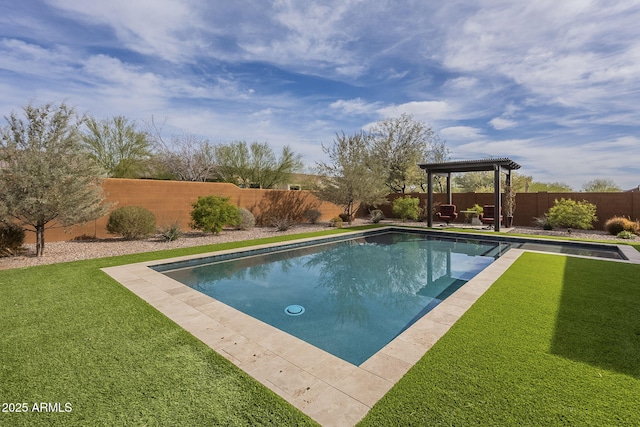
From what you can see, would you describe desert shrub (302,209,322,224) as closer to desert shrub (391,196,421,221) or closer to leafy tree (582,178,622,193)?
desert shrub (391,196,421,221)

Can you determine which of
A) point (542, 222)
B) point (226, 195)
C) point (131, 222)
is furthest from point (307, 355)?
point (542, 222)

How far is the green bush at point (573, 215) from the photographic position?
12234 mm

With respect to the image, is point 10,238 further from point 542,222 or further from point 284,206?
point 542,222

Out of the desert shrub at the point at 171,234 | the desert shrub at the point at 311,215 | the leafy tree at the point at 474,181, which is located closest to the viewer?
the desert shrub at the point at 171,234

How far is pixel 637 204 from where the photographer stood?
482 inches

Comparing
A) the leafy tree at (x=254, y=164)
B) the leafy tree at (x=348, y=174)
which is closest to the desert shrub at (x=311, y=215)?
the leafy tree at (x=348, y=174)

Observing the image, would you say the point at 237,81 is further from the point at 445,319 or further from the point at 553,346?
the point at 553,346

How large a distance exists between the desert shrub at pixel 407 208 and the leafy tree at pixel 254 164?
983 cm

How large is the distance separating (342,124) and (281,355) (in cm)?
1616

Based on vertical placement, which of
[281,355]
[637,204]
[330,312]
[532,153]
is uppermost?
[532,153]

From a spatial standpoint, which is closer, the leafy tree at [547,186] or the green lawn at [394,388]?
the green lawn at [394,388]

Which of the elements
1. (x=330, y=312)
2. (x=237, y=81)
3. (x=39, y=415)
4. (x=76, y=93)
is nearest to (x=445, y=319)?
(x=330, y=312)

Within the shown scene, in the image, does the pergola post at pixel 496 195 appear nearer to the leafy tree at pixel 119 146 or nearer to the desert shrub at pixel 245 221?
the desert shrub at pixel 245 221

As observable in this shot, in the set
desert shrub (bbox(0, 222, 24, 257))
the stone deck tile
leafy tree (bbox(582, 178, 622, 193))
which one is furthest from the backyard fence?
leafy tree (bbox(582, 178, 622, 193))
